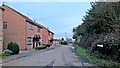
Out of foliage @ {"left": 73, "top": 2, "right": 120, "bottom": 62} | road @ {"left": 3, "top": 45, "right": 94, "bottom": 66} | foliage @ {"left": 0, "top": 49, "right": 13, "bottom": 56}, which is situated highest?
foliage @ {"left": 73, "top": 2, "right": 120, "bottom": 62}

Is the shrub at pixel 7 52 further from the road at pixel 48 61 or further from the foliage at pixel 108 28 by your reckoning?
the foliage at pixel 108 28

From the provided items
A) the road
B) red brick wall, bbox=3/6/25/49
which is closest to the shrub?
the road

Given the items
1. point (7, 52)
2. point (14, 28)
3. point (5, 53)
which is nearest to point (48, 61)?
point (5, 53)

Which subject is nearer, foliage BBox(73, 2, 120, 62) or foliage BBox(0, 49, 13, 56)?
foliage BBox(73, 2, 120, 62)

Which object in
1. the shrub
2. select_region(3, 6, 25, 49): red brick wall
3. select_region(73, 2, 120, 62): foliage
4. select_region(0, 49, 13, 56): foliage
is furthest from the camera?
select_region(3, 6, 25, 49): red brick wall

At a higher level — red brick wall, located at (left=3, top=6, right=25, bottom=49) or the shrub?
red brick wall, located at (left=3, top=6, right=25, bottom=49)

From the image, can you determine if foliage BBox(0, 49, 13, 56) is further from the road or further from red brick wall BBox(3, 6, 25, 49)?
red brick wall BBox(3, 6, 25, 49)

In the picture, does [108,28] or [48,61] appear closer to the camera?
[48,61]

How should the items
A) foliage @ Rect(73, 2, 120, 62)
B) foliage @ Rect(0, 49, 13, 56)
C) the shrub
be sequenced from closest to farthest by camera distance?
foliage @ Rect(73, 2, 120, 62) < foliage @ Rect(0, 49, 13, 56) < the shrub

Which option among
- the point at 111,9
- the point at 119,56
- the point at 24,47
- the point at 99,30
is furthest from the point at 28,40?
the point at 119,56

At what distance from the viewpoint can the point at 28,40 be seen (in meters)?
52.3

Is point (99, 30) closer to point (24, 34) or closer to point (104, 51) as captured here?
point (104, 51)

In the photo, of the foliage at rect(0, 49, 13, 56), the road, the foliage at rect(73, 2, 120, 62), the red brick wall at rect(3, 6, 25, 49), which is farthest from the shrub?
the red brick wall at rect(3, 6, 25, 49)

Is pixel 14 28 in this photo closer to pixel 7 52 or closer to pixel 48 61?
pixel 7 52
